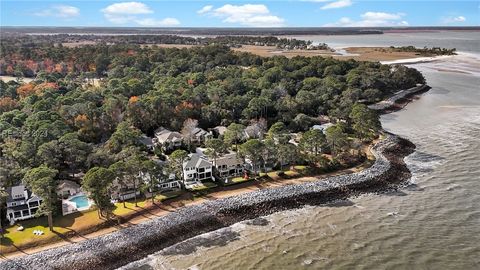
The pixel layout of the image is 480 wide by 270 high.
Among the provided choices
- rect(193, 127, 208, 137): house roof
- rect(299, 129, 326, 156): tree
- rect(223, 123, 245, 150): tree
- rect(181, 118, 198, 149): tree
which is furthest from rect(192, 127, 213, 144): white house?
rect(299, 129, 326, 156): tree

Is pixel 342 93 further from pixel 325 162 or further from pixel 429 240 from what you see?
pixel 429 240

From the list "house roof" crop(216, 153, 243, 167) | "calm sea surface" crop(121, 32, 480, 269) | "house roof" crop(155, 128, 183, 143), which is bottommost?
"calm sea surface" crop(121, 32, 480, 269)

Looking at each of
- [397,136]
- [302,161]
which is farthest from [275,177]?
[397,136]

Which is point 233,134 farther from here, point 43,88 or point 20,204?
point 43,88

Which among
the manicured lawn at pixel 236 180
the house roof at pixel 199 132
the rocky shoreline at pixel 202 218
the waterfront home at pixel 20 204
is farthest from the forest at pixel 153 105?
the rocky shoreline at pixel 202 218

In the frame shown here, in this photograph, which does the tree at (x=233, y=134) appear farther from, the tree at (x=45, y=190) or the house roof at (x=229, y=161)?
the tree at (x=45, y=190)

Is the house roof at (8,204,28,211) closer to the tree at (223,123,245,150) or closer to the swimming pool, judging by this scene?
the swimming pool
